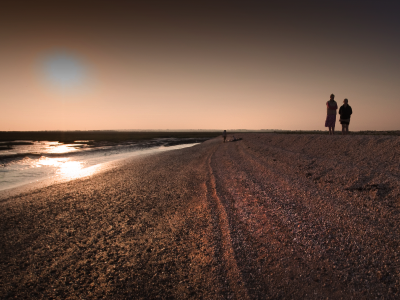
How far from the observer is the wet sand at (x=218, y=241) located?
11.0 ft

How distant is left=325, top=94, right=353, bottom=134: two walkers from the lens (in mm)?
15109

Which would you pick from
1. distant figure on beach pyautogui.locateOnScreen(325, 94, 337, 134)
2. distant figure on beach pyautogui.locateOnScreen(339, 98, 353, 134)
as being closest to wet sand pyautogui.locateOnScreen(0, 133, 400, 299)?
distant figure on beach pyautogui.locateOnScreen(339, 98, 353, 134)

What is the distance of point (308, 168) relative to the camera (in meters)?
9.49

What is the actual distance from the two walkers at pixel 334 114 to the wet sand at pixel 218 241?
24.9 ft

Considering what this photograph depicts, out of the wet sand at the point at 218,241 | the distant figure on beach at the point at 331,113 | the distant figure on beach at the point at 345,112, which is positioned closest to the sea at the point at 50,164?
the wet sand at the point at 218,241

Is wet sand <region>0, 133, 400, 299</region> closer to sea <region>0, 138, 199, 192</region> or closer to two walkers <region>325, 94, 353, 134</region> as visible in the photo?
sea <region>0, 138, 199, 192</region>

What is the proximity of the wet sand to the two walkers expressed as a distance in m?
7.58

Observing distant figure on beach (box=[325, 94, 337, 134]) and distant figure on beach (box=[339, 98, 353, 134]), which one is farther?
distant figure on beach (box=[325, 94, 337, 134])

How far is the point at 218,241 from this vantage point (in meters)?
4.59

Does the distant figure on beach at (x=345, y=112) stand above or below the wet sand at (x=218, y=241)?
above

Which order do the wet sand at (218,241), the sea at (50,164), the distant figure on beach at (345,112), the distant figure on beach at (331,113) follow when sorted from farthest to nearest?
the distant figure on beach at (331,113) < the distant figure on beach at (345,112) < the sea at (50,164) < the wet sand at (218,241)

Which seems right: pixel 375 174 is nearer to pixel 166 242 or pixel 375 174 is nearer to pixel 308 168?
pixel 308 168

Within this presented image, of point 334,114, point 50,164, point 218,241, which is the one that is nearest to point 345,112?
point 334,114

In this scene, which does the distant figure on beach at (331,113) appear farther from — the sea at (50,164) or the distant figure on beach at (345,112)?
the sea at (50,164)
